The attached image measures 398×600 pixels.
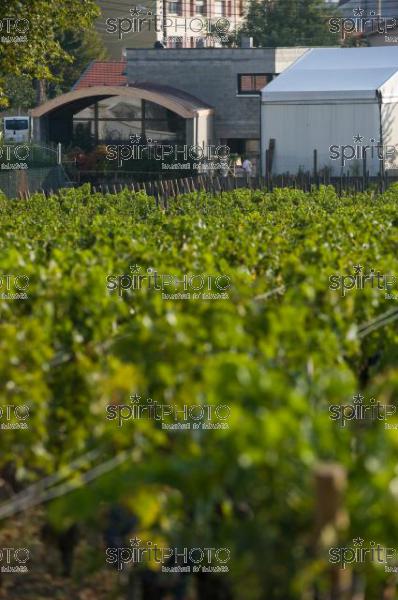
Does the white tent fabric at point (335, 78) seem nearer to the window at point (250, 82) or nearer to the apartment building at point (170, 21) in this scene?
the window at point (250, 82)

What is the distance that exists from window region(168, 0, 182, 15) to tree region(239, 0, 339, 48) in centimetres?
919

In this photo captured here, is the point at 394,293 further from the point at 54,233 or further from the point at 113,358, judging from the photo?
the point at 54,233

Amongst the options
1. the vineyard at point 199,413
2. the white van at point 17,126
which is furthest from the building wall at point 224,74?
the vineyard at point 199,413

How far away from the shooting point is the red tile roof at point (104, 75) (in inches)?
2507

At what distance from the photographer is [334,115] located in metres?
45.2

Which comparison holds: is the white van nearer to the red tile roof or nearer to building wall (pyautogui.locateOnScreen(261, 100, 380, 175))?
the red tile roof

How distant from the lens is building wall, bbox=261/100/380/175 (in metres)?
44.8

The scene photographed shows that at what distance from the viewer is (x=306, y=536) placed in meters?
6.91

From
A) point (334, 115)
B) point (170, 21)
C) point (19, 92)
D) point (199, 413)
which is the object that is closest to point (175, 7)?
point (170, 21)

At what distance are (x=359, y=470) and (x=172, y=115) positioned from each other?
4730 cm

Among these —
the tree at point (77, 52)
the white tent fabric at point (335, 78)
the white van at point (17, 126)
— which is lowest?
the white van at point (17, 126)

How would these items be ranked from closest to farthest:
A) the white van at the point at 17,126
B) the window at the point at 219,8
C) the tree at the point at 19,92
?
the white van at the point at 17,126, the tree at the point at 19,92, the window at the point at 219,8

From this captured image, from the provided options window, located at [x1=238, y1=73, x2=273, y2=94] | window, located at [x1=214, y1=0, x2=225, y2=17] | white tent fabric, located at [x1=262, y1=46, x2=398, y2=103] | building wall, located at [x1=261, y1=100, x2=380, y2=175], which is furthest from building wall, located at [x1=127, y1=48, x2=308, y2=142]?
window, located at [x1=214, y1=0, x2=225, y2=17]

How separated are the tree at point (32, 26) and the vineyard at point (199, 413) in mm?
17369
